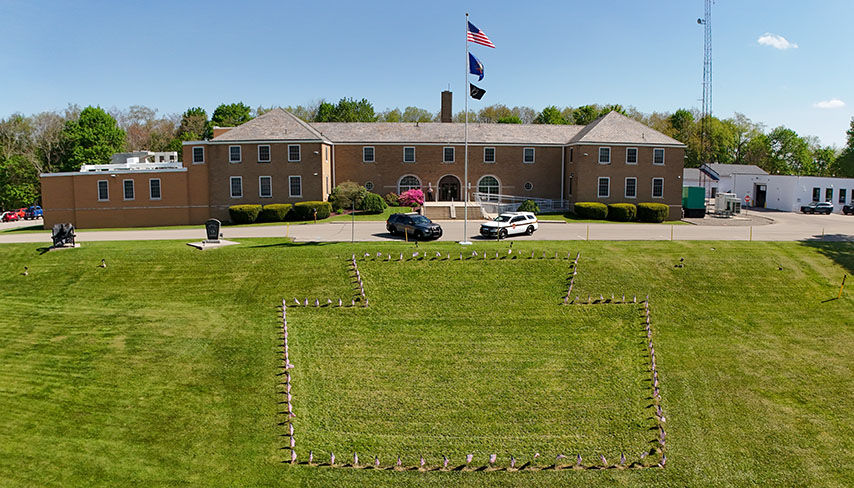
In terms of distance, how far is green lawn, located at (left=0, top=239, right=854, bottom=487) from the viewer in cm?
A: 1569

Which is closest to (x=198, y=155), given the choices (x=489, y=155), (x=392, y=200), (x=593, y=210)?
(x=392, y=200)

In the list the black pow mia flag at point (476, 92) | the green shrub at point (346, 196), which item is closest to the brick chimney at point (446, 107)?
the green shrub at point (346, 196)

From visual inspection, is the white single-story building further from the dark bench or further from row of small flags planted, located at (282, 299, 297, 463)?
the dark bench

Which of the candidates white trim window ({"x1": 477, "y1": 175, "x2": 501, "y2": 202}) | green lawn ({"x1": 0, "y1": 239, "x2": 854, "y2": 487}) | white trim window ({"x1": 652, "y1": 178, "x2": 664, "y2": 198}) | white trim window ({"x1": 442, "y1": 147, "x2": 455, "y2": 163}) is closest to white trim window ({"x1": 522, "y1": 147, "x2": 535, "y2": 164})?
white trim window ({"x1": 477, "y1": 175, "x2": 501, "y2": 202})

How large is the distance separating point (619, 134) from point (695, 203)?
9727 millimetres

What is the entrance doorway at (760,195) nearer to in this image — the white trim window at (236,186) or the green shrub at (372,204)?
the green shrub at (372,204)

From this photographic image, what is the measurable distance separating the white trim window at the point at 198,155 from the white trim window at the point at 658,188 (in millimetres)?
Result: 37561

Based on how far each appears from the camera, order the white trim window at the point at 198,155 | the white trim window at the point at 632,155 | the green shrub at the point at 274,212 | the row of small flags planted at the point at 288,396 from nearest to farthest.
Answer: the row of small flags planted at the point at 288,396
the green shrub at the point at 274,212
the white trim window at the point at 198,155
the white trim window at the point at 632,155

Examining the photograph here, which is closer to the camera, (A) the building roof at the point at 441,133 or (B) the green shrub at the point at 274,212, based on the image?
(B) the green shrub at the point at 274,212

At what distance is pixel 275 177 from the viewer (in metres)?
49.5

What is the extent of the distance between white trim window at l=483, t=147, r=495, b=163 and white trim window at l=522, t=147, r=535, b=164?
285 centimetres

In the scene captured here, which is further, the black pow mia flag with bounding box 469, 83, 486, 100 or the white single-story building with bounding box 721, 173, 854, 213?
the white single-story building with bounding box 721, 173, 854, 213

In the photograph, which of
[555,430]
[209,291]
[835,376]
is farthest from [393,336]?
[835,376]

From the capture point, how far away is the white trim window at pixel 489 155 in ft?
184
